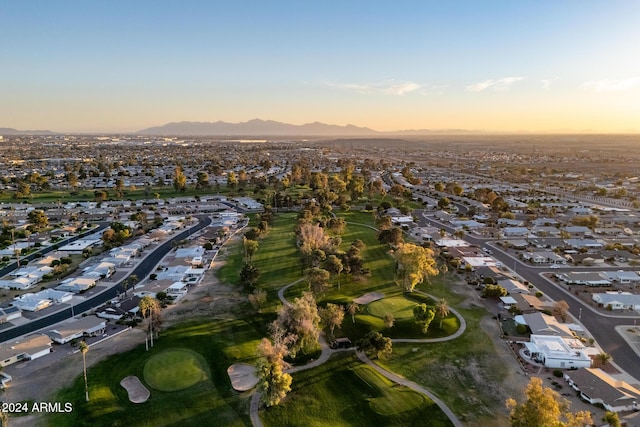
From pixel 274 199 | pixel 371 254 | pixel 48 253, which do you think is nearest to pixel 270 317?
pixel 371 254

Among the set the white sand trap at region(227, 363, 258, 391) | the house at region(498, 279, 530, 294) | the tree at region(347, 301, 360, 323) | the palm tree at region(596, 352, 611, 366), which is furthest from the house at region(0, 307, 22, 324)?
the palm tree at region(596, 352, 611, 366)

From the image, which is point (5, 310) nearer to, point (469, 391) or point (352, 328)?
point (352, 328)

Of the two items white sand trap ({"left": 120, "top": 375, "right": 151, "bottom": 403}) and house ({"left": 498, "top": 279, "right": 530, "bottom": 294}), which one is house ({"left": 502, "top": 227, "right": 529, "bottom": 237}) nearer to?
house ({"left": 498, "top": 279, "right": 530, "bottom": 294})

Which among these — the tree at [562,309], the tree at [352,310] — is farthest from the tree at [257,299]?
the tree at [562,309]

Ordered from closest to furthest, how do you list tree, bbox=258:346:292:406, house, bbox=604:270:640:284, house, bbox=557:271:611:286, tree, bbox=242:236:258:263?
tree, bbox=258:346:292:406, house, bbox=557:271:611:286, house, bbox=604:270:640:284, tree, bbox=242:236:258:263

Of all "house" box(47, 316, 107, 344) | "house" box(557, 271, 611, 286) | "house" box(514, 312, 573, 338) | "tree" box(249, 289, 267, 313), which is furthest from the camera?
"house" box(557, 271, 611, 286)
